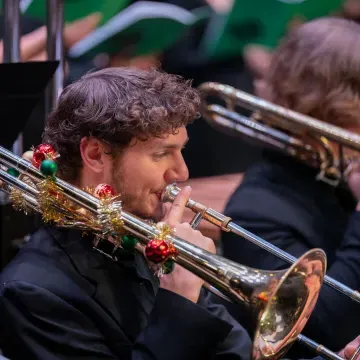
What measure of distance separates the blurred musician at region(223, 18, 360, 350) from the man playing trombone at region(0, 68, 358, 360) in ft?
1.91

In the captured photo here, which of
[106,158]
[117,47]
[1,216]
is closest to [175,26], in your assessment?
[117,47]

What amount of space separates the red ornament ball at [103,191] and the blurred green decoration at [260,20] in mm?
1803

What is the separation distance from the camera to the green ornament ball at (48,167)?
1493 mm

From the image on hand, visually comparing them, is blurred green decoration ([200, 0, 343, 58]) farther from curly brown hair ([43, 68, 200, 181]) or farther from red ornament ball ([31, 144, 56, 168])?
red ornament ball ([31, 144, 56, 168])

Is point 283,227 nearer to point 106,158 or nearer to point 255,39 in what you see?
point 106,158

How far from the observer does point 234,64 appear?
3.99 meters

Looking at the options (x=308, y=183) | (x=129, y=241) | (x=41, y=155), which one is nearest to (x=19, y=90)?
(x=41, y=155)

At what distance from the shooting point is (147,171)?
161 cm

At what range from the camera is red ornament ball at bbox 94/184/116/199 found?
4.89ft

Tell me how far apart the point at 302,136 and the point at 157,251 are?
1.17m

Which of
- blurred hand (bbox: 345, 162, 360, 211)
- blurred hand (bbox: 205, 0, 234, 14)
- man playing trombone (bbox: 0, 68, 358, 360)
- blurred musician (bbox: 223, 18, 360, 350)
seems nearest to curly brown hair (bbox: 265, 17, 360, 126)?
blurred musician (bbox: 223, 18, 360, 350)

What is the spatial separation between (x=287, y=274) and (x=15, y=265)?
56 cm

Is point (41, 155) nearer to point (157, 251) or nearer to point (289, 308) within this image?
point (157, 251)

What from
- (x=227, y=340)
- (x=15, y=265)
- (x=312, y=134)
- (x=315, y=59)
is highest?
(x=315, y=59)
